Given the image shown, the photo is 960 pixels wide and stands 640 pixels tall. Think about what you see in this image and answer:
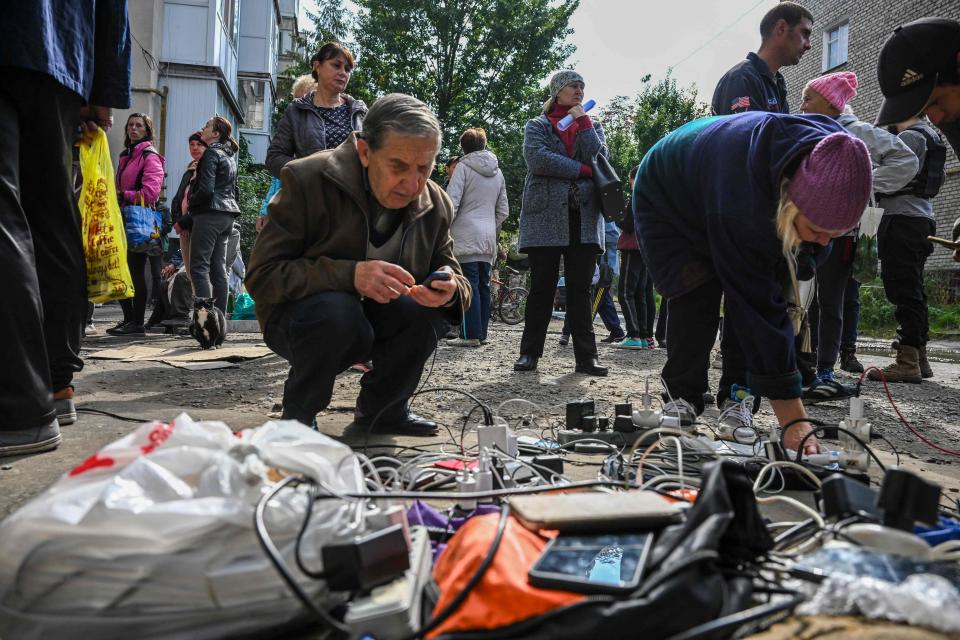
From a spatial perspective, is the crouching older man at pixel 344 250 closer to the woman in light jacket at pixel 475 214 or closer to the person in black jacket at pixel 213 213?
the person in black jacket at pixel 213 213

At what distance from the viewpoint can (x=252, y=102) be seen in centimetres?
2533

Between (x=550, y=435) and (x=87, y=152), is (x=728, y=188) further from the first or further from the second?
(x=87, y=152)

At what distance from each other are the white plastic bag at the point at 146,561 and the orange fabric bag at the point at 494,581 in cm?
20

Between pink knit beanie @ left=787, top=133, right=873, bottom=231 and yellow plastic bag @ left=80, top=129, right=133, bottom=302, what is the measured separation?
2.58 metres

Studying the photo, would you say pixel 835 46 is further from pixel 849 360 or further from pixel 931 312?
pixel 849 360

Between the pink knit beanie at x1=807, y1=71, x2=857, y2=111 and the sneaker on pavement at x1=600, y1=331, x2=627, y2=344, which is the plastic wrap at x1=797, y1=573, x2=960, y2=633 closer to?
the pink knit beanie at x1=807, y1=71, x2=857, y2=111

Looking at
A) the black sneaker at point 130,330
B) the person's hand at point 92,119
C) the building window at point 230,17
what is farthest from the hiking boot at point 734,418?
the building window at point 230,17

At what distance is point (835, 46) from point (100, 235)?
20.7 metres

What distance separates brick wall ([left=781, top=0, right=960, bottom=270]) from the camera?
14398mm

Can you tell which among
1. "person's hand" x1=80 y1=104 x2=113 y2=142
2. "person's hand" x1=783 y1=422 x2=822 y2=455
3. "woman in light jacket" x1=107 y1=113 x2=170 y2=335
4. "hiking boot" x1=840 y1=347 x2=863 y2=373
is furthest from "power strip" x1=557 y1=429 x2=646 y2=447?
"woman in light jacket" x1=107 y1=113 x2=170 y2=335

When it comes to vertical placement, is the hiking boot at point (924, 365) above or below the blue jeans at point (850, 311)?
below

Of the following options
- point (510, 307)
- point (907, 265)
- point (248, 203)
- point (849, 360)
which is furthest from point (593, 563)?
point (248, 203)

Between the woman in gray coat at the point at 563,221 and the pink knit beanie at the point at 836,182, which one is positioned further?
the woman in gray coat at the point at 563,221

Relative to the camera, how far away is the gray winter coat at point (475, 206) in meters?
6.31
